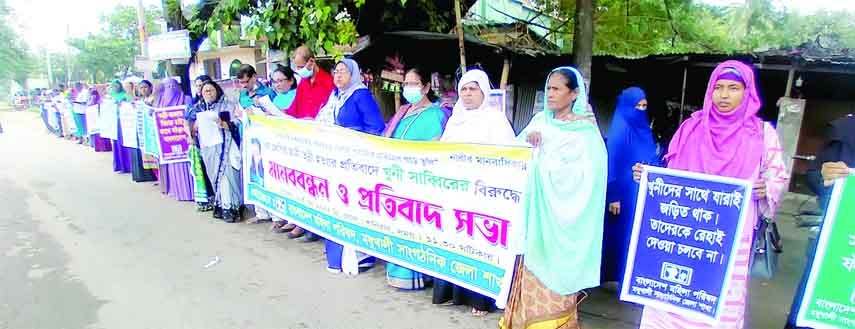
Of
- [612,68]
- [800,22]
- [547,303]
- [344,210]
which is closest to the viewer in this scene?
[547,303]

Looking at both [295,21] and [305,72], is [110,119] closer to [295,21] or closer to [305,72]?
[295,21]

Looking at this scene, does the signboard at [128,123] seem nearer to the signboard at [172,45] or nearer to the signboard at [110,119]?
the signboard at [110,119]

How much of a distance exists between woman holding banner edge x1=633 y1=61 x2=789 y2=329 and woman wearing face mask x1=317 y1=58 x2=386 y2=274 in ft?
7.44

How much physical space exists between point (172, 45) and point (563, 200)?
6994 mm

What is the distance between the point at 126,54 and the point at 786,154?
121ft

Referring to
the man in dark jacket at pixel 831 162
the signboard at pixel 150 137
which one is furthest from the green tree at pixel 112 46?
the man in dark jacket at pixel 831 162

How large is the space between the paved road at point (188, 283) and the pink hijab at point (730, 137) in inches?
51.1

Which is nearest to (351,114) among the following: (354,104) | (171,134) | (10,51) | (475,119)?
(354,104)

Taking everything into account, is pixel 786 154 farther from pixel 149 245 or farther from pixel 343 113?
pixel 149 245

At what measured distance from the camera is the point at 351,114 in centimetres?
410

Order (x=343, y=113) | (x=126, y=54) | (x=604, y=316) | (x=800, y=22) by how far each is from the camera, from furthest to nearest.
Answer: (x=126, y=54)
(x=800, y=22)
(x=343, y=113)
(x=604, y=316)

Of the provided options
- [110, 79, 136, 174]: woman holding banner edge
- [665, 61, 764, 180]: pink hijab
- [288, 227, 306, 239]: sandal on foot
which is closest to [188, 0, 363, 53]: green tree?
[288, 227, 306, 239]: sandal on foot

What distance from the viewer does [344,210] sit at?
151 inches

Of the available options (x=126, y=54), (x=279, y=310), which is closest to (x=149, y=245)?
(x=279, y=310)
